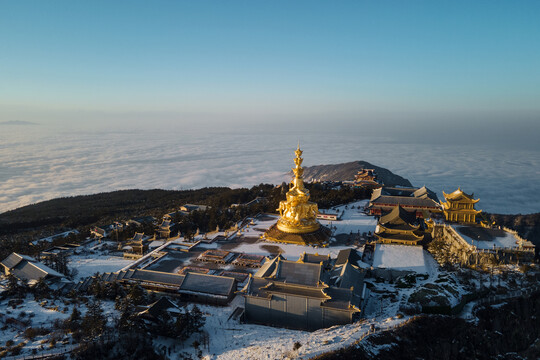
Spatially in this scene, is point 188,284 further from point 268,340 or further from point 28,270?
point 28,270

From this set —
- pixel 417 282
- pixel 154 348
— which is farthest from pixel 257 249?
pixel 154 348

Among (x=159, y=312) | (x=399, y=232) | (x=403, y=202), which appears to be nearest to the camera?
(x=159, y=312)

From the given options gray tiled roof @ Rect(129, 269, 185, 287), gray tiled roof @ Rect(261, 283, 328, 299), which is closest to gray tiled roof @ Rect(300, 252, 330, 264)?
gray tiled roof @ Rect(261, 283, 328, 299)

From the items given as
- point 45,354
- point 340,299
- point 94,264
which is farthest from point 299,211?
point 45,354

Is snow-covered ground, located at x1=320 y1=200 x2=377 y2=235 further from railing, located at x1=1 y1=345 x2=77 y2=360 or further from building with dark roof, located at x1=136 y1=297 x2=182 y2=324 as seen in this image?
railing, located at x1=1 y1=345 x2=77 y2=360

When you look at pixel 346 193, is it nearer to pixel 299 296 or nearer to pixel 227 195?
pixel 227 195

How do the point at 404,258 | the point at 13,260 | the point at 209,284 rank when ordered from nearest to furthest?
the point at 209,284, the point at 13,260, the point at 404,258
